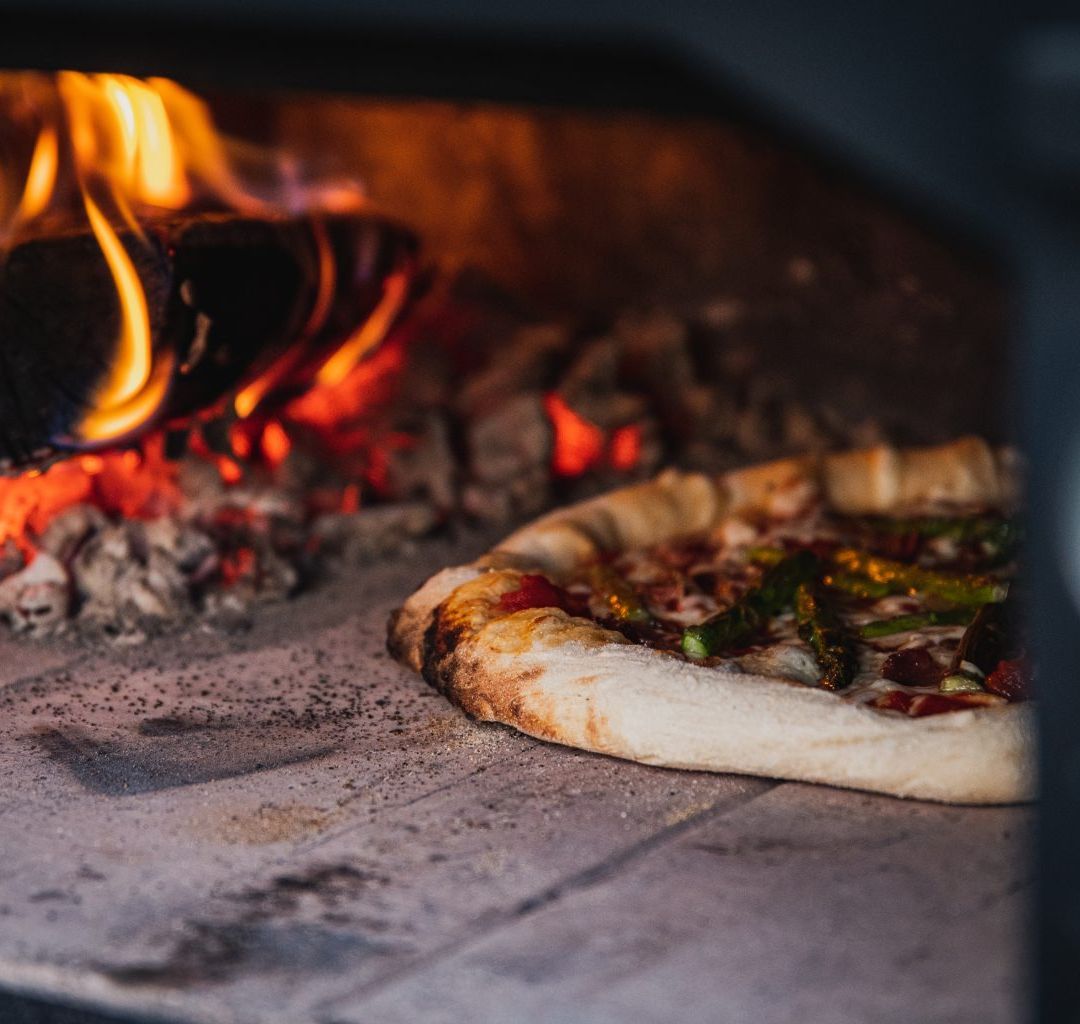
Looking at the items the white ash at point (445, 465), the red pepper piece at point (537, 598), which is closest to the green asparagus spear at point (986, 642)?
the red pepper piece at point (537, 598)

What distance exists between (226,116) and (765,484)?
11.6 ft

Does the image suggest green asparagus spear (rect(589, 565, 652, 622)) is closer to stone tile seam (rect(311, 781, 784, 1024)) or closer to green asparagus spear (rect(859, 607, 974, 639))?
green asparagus spear (rect(859, 607, 974, 639))

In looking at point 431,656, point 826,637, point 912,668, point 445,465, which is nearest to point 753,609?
point 826,637

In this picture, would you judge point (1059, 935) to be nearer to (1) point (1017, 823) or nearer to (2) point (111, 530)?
(1) point (1017, 823)

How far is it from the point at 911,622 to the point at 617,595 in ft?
2.66

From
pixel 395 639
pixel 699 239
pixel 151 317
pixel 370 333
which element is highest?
pixel 699 239

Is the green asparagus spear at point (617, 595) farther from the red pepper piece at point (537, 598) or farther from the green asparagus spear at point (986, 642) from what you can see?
the green asparagus spear at point (986, 642)

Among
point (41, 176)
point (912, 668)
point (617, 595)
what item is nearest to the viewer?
point (912, 668)

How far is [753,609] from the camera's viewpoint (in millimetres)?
4102

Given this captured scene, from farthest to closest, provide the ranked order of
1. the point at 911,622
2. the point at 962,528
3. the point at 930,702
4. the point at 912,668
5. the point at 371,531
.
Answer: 1. the point at 371,531
2. the point at 962,528
3. the point at 911,622
4. the point at 912,668
5. the point at 930,702

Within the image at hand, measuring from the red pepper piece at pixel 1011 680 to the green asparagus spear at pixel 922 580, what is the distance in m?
0.44

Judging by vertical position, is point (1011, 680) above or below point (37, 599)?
above

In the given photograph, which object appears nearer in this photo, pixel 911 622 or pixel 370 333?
pixel 911 622

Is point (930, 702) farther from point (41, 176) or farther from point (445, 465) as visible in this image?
point (41, 176)
